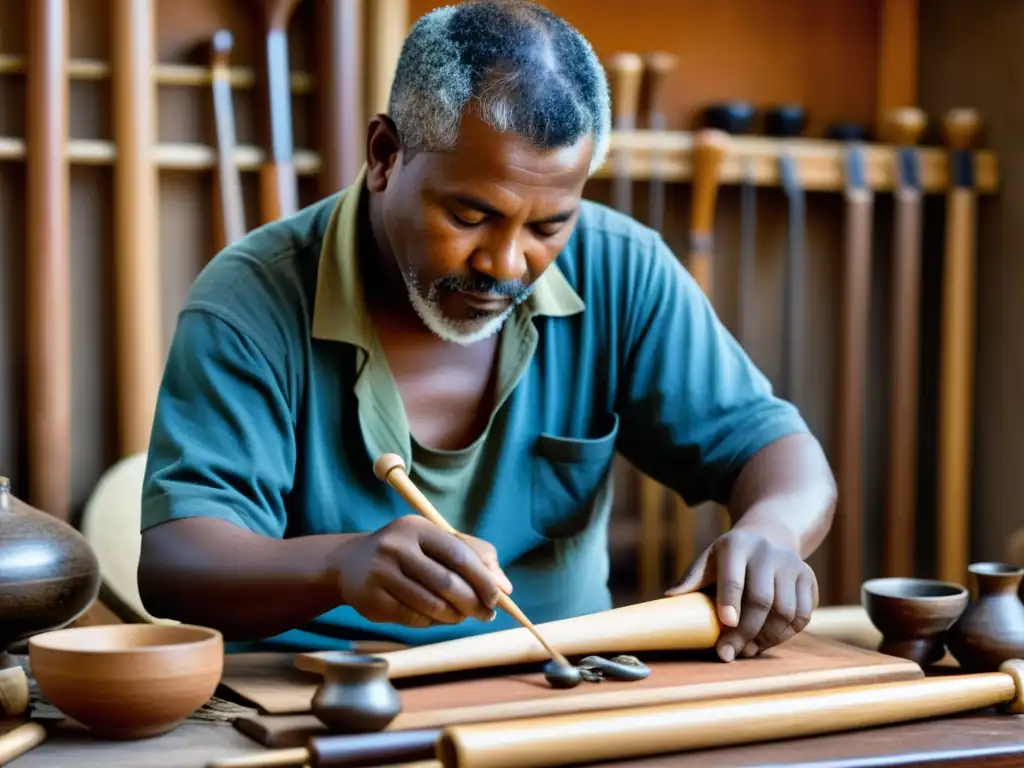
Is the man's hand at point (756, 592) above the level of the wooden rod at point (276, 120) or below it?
below

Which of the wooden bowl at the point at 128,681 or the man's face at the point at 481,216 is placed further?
the man's face at the point at 481,216

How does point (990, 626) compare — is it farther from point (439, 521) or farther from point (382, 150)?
point (382, 150)

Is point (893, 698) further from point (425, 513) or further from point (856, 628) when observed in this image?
point (856, 628)

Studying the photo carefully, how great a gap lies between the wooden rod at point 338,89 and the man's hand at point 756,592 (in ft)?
6.21

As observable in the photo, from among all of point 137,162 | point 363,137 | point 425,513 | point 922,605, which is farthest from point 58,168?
point 922,605

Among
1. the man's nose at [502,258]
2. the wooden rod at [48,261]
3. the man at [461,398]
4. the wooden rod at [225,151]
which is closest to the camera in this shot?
the man at [461,398]

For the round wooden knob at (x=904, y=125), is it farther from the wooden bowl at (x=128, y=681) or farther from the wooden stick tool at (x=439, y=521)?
the wooden bowl at (x=128, y=681)

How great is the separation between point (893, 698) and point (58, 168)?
7.81 feet

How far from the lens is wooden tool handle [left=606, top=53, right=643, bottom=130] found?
11.2ft

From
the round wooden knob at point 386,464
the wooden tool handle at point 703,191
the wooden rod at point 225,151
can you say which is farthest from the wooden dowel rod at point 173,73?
the round wooden knob at point 386,464

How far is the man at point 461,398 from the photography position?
1573mm

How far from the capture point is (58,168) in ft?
10.2

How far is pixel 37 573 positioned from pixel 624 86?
2329 mm

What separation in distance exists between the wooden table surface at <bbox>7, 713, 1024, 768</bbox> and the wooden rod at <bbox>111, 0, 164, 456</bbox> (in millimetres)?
1965
